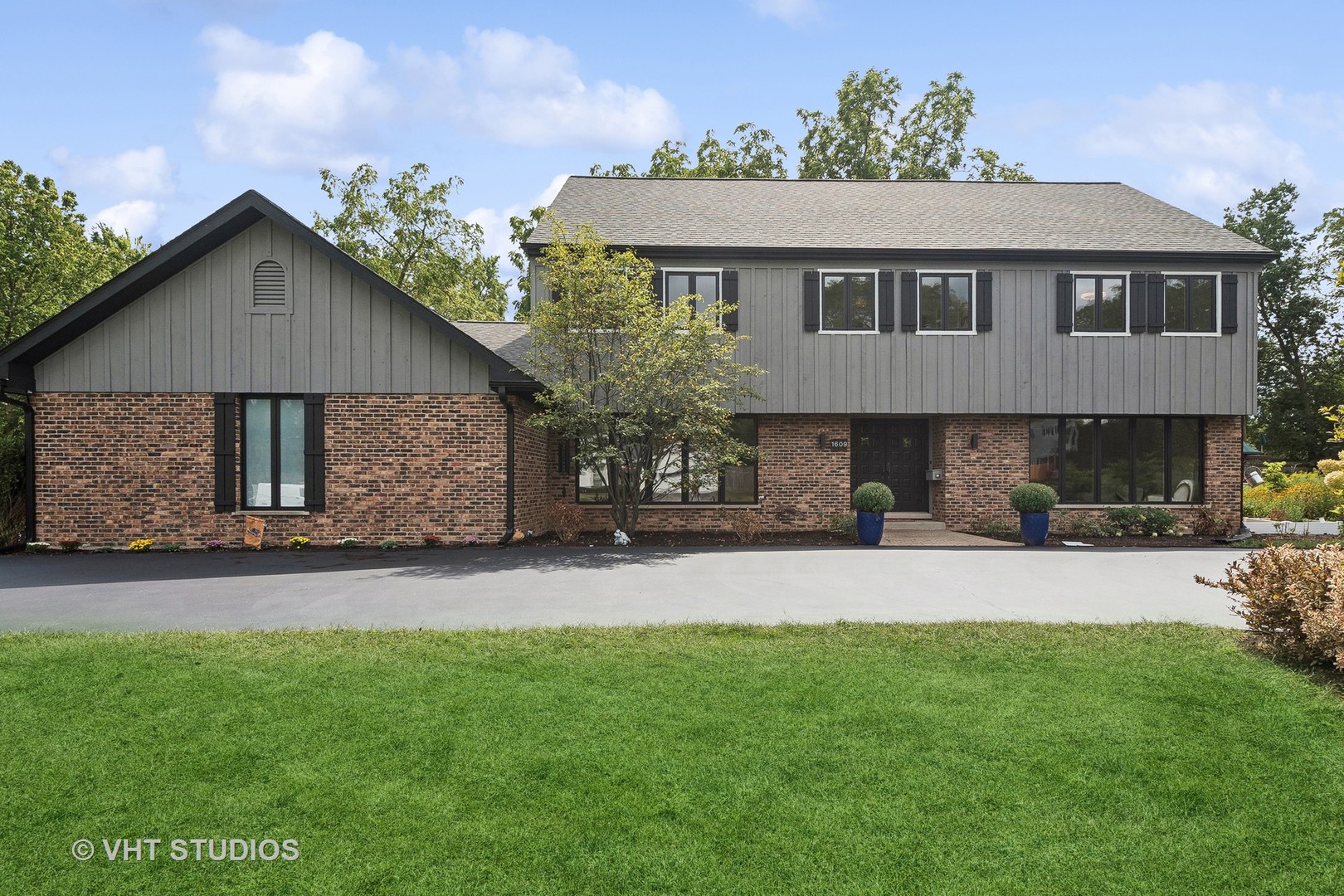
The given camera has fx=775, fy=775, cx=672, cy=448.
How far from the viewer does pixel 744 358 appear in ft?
49.8

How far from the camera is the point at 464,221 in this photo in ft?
97.5

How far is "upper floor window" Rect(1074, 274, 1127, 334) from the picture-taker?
15500 millimetres

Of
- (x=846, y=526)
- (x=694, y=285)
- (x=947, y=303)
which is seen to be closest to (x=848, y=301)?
(x=947, y=303)

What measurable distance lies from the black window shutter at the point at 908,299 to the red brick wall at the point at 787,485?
2.28 meters

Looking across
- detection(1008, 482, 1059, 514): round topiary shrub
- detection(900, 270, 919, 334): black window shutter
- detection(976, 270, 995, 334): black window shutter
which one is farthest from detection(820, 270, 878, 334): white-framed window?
detection(1008, 482, 1059, 514): round topiary shrub

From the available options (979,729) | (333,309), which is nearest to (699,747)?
(979,729)

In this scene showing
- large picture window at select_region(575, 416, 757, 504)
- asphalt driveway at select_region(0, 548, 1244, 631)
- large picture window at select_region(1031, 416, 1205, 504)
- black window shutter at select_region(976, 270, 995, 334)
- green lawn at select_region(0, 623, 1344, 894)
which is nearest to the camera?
green lawn at select_region(0, 623, 1344, 894)

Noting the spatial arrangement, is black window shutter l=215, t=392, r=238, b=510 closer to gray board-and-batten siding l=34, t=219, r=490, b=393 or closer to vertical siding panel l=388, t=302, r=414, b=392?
gray board-and-batten siding l=34, t=219, r=490, b=393

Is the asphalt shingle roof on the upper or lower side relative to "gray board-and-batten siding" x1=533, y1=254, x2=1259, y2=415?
upper

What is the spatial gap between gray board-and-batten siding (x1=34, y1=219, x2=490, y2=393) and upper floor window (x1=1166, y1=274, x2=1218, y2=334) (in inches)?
551

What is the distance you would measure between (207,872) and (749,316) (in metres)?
13.3

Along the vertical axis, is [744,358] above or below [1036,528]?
above

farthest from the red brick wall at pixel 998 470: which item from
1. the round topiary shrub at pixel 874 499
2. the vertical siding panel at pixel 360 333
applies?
the vertical siding panel at pixel 360 333

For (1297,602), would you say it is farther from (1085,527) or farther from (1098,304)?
(1098,304)
